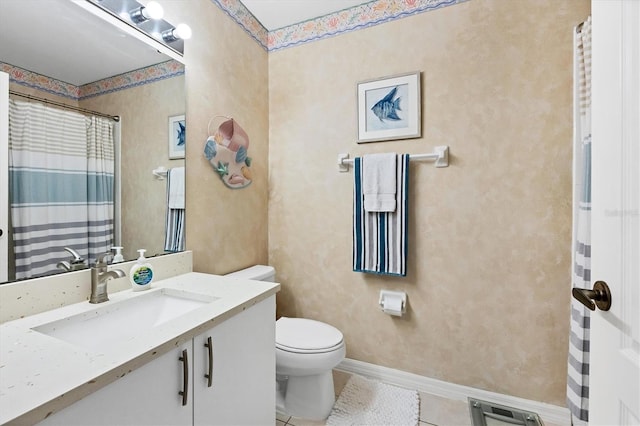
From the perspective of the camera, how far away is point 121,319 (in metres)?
1.05

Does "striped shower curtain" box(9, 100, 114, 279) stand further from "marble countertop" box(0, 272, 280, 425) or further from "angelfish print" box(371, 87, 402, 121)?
"angelfish print" box(371, 87, 402, 121)

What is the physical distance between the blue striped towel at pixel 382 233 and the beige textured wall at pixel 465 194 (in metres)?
0.10

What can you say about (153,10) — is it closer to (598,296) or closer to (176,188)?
(176,188)

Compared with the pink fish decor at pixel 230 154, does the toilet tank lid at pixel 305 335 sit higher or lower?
lower

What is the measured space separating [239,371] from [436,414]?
1217 mm

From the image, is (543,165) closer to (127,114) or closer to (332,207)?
(332,207)

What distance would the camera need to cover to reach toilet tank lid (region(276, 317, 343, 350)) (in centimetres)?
150

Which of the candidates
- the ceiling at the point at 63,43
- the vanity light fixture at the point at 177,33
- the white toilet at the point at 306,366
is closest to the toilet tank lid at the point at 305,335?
the white toilet at the point at 306,366

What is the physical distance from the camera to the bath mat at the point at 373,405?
155 centimetres

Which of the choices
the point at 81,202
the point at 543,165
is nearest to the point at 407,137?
the point at 543,165

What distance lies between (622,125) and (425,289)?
4.48 ft

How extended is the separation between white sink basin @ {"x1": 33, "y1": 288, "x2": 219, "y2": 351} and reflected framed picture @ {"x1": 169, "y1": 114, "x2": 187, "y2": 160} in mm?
668

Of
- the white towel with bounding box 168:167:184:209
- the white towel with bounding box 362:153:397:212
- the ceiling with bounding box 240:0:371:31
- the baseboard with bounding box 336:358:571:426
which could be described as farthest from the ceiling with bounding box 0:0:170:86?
the baseboard with bounding box 336:358:571:426

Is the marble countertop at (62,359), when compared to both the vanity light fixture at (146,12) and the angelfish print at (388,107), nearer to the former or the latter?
the vanity light fixture at (146,12)
